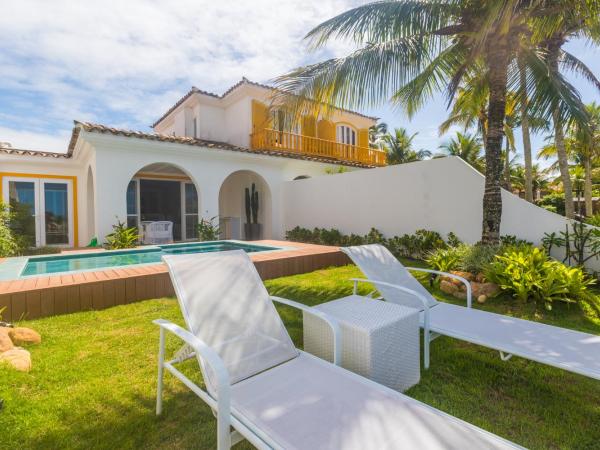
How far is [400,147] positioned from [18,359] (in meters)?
27.9

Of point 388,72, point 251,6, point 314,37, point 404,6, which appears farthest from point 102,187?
point 404,6

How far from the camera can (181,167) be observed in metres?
12.2

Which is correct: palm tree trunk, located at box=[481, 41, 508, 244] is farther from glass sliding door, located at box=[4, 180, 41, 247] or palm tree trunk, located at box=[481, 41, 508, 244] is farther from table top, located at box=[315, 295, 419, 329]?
glass sliding door, located at box=[4, 180, 41, 247]

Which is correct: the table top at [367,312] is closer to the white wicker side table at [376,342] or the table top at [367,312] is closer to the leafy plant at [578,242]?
the white wicker side table at [376,342]

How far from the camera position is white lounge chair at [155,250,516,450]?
1762 mm

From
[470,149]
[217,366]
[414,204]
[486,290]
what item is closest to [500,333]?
[217,366]

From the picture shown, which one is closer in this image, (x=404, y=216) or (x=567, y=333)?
(x=567, y=333)

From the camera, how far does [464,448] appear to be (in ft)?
5.49

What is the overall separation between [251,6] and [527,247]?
8497mm

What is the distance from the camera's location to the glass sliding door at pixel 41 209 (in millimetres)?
12102

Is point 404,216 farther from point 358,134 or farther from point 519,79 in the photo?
point 358,134

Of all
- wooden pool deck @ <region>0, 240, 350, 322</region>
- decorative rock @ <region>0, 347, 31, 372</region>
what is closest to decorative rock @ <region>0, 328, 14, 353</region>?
decorative rock @ <region>0, 347, 31, 372</region>

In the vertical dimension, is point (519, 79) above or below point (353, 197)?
above

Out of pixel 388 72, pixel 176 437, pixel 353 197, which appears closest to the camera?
pixel 176 437
